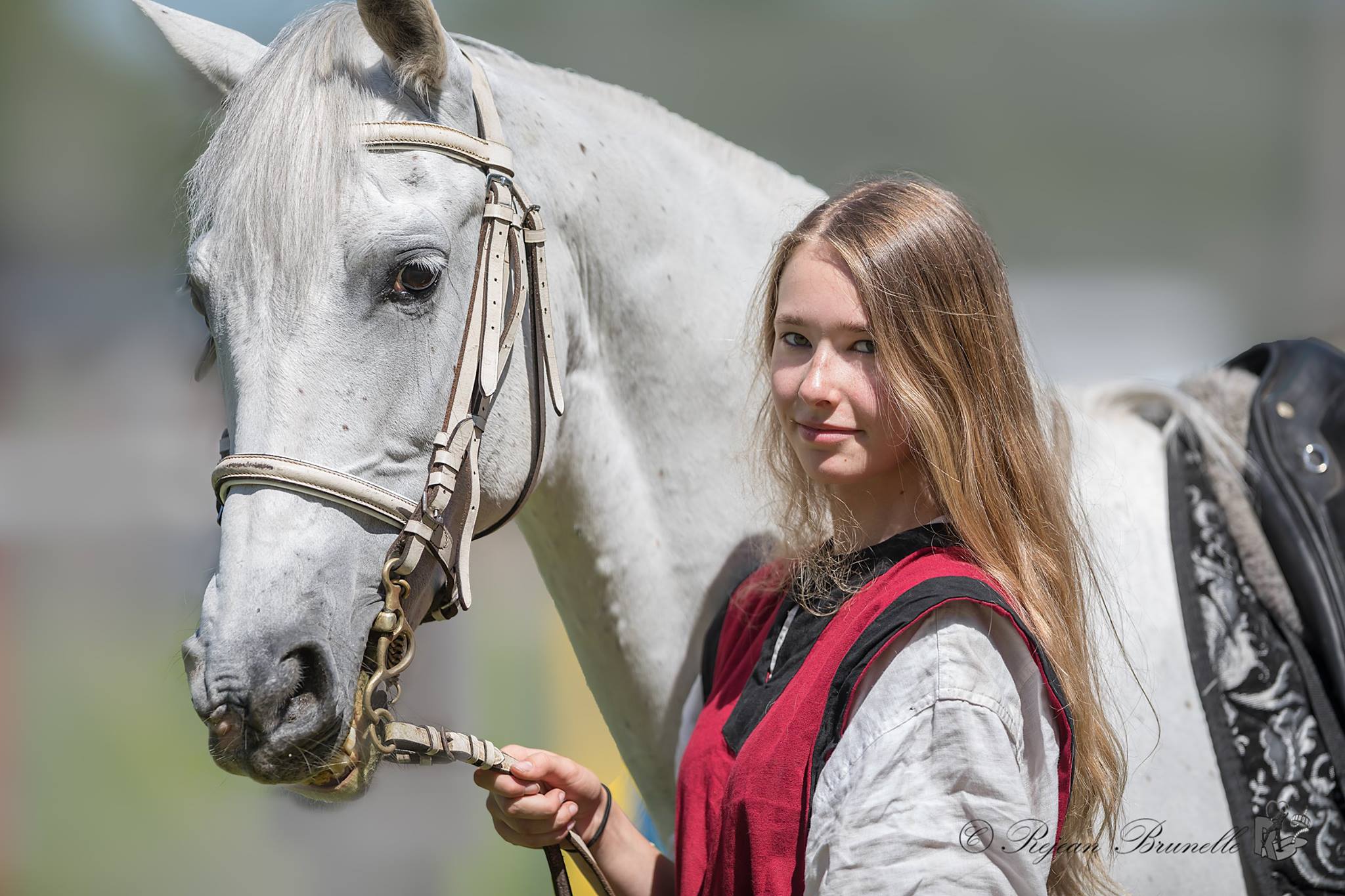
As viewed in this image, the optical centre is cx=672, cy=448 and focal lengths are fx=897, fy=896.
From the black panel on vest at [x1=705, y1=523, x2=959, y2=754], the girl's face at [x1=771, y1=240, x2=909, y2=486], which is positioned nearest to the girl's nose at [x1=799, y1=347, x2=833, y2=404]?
the girl's face at [x1=771, y1=240, x2=909, y2=486]

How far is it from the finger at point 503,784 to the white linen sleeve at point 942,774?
40 cm

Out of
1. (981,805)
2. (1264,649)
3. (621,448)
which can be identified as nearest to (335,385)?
(621,448)

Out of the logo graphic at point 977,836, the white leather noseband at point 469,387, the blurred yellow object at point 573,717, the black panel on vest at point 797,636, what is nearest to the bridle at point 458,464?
the white leather noseband at point 469,387

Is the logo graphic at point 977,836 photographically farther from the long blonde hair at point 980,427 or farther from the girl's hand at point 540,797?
the girl's hand at point 540,797

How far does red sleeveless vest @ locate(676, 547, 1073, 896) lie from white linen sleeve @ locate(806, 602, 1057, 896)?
0.02 meters

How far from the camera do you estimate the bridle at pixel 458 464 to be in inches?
40.0

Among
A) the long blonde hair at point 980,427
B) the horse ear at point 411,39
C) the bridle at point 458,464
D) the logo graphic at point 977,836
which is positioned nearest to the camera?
the logo graphic at point 977,836

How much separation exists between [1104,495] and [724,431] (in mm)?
626

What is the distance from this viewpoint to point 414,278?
1.10 m

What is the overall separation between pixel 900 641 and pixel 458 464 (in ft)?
1.86

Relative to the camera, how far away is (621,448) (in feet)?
4.60

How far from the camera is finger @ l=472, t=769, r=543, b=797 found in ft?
3.47

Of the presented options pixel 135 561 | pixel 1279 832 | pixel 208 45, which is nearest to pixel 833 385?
pixel 1279 832

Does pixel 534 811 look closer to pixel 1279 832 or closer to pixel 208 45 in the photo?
pixel 1279 832
